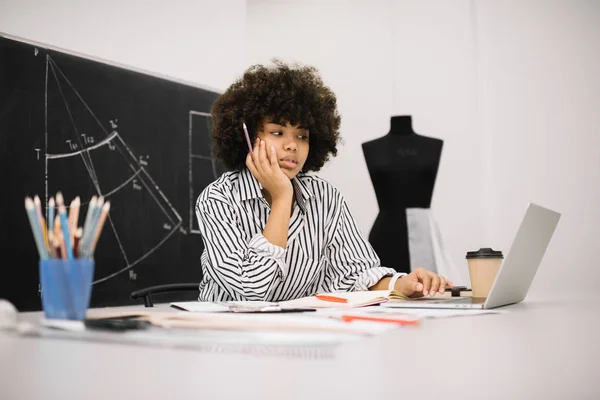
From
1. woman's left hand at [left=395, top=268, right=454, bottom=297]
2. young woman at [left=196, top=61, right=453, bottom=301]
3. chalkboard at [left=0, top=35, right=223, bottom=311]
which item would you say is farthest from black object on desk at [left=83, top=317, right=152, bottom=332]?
chalkboard at [left=0, top=35, right=223, bottom=311]

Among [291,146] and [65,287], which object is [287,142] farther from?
[65,287]

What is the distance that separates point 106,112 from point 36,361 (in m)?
1.98

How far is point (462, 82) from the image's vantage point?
10.7ft

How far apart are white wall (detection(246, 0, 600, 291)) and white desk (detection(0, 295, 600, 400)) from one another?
2557 mm

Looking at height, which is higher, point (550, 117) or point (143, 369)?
point (550, 117)

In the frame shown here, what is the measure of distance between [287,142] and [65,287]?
1.05m

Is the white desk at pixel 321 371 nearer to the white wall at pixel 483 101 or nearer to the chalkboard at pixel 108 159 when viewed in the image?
the chalkboard at pixel 108 159

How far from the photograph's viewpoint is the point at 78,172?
2.21 meters

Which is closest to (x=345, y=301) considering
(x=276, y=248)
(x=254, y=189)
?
(x=276, y=248)

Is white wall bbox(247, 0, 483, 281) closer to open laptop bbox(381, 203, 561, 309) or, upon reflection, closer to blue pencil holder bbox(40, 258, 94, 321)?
open laptop bbox(381, 203, 561, 309)

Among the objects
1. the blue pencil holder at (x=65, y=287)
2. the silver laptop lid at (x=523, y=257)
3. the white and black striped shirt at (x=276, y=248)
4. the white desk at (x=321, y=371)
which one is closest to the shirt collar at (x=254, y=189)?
the white and black striped shirt at (x=276, y=248)

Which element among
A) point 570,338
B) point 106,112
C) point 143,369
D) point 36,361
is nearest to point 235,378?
point 143,369

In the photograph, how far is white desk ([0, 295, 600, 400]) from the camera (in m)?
0.40

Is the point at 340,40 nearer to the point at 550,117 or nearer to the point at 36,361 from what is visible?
the point at 550,117
